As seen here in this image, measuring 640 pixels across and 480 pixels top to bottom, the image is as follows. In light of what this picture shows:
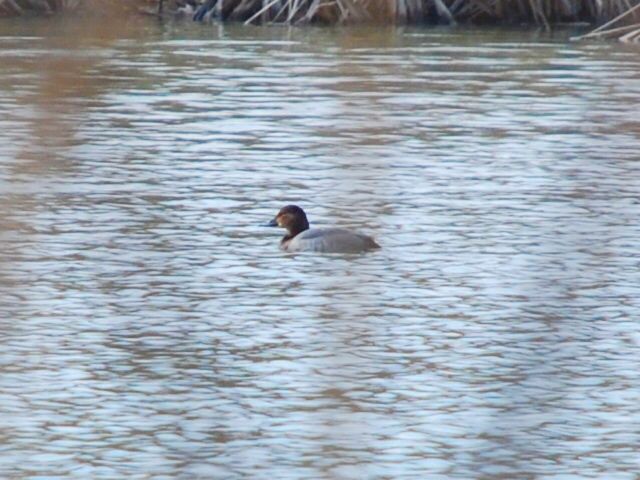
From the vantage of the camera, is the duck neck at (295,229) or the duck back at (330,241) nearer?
the duck back at (330,241)

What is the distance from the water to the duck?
7cm

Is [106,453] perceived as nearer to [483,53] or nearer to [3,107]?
[3,107]

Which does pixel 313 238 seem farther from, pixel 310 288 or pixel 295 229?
pixel 310 288

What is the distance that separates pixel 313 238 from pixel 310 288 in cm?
89

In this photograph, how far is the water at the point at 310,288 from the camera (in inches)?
85.7

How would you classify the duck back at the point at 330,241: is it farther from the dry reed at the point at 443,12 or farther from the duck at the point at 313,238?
the dry reed at the point at 443,12

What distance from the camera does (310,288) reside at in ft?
23.5

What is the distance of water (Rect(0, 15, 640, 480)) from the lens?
2.18m

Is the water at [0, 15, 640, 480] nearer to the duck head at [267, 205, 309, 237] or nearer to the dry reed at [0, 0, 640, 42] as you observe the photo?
the duck head at [267, 205, 309, 237]

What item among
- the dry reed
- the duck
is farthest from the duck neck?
the dry reed

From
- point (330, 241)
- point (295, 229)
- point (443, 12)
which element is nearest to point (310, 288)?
point (330, 241)

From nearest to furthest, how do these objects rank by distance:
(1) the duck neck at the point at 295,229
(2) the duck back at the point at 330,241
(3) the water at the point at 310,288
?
(3) the water at the point at 310,288, (2) the duck back at the point at 330,241, (1) the duck neck at the point at 295,229

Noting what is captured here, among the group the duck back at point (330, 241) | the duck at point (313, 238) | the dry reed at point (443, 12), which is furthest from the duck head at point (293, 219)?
the dry reed at point (443, 12)

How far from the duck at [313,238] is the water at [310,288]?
0.07 metres
